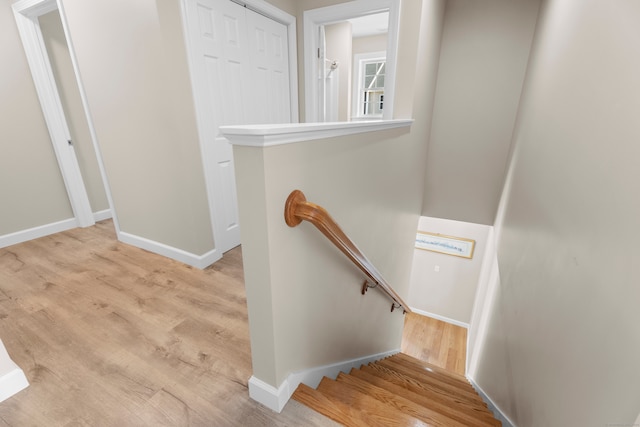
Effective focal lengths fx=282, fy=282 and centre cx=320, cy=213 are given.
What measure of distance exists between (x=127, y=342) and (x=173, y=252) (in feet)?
3.04

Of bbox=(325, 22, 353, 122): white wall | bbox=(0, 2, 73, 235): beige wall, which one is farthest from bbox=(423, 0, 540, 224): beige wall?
bbox=(0, 2, 73, 235): beige wall

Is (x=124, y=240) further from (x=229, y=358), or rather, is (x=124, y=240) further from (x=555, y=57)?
(x=555, y=57)

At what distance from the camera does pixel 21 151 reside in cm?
254

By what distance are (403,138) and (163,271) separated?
2.15 m

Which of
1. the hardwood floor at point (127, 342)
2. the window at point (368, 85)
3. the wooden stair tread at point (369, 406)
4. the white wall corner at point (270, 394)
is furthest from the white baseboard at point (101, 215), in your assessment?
the window at point (368, 85)

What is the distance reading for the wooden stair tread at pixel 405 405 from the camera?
4.24 ft

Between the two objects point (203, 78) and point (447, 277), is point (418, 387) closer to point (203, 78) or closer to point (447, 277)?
point (203, 78)

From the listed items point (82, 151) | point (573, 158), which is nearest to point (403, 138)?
point (573, 158)

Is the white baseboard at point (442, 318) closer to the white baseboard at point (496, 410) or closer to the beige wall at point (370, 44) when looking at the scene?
the white baseboard at point (496, 410)

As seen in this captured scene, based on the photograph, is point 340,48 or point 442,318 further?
point 442,318

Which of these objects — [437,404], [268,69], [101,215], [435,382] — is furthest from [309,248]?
[101,215]

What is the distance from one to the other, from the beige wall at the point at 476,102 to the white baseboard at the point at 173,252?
9.05 feet

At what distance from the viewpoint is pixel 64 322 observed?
1608mm

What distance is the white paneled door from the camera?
1.94 metres
